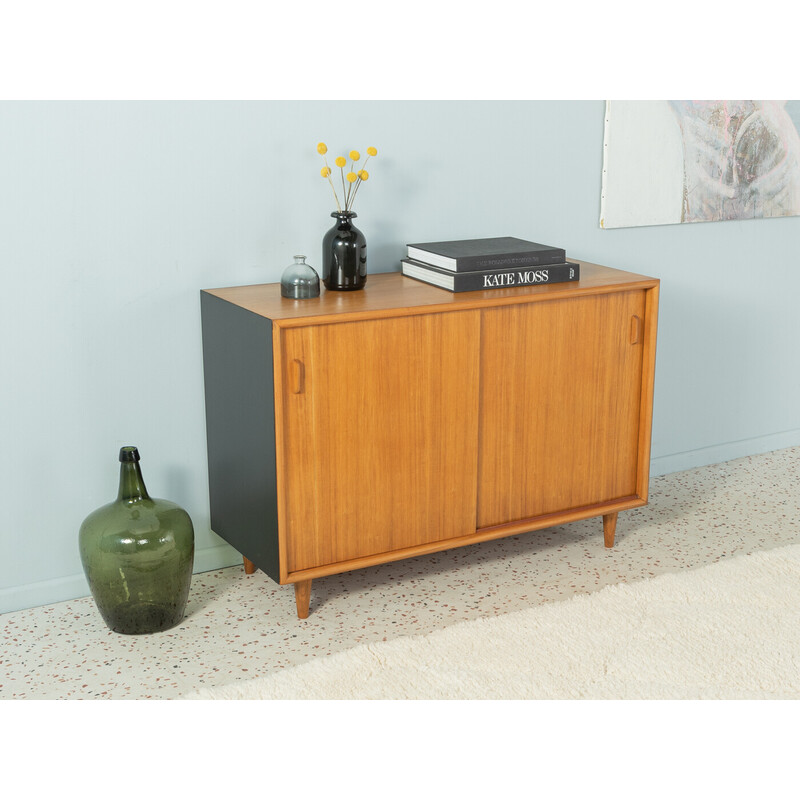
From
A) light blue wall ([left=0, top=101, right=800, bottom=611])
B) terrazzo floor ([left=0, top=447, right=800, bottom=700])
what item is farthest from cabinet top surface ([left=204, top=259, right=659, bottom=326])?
terrazzo floor ([left=0, top=447, right=800, bottom=700])

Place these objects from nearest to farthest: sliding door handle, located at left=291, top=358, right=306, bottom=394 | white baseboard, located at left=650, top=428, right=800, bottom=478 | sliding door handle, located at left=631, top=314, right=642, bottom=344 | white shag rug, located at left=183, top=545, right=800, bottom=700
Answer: white shag rug, located at left=183, top=545, right=800, bottom=700 < sliding door handle, located at left=291, top=358, right=306, bottom=394 < sliding door handle, located at left=631, top=314, right=642, bottom=344 < white baseboard, located at left=650, top=428, right=800, bottom=478

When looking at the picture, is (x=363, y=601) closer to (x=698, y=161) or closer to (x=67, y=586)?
(x=67, y=586)

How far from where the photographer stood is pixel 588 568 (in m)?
3.12

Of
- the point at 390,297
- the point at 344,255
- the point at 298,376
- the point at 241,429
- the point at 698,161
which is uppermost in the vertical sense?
the point at 698,161

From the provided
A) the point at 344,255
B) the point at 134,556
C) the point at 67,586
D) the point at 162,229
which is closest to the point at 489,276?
the point at 344,255

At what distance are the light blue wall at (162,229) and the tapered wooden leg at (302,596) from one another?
434 mm

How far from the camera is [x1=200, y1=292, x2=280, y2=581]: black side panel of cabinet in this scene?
2.60m

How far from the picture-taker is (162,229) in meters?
2.79

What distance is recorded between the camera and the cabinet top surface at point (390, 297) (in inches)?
102

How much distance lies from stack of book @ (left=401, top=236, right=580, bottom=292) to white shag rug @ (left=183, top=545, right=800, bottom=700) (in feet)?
3.00

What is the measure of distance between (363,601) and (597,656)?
0.68m

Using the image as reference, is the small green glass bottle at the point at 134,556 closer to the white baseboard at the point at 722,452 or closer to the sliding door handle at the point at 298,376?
the sliding door handle at the point at 298,376

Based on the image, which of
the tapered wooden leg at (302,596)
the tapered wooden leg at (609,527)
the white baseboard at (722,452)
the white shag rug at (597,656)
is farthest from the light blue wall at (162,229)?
the white baseboard at (722,452)

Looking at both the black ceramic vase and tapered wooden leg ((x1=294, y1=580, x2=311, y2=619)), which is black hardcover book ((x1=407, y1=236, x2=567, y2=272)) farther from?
tapered wooden leg ((x1=294, y1=580, x2=311, y2=619))
